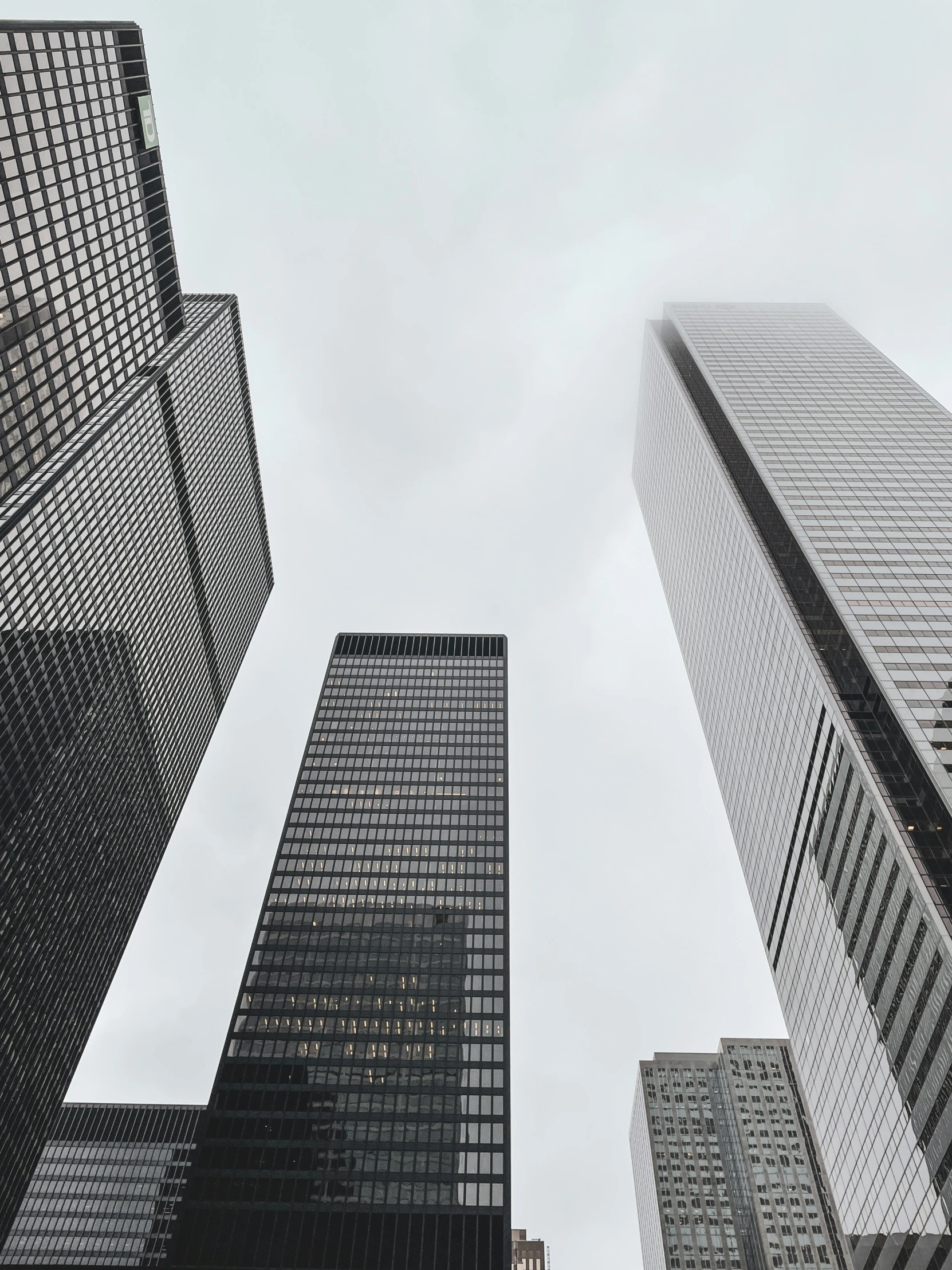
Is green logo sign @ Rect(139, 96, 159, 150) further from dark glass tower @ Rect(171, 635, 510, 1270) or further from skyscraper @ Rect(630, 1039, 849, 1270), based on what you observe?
skyscraper @ Rect(630, 1039, 849, 1270)

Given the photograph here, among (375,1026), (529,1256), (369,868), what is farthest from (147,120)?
(529,1256)

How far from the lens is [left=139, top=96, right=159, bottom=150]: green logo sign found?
330 feet

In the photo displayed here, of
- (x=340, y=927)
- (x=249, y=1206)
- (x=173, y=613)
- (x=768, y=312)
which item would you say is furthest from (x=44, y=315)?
(x=768, y=312)

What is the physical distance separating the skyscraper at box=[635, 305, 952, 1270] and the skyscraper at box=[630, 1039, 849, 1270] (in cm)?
6201

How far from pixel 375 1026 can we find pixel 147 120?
11338 centimetres

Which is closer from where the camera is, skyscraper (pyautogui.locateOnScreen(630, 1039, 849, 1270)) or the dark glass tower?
the dark glass tower

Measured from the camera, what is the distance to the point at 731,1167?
14862cm

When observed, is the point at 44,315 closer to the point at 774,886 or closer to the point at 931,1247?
the point at 774,886

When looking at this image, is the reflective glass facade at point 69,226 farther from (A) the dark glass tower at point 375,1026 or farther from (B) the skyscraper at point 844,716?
(B) the skyscraper at point 844,716

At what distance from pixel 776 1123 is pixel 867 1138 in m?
89.8

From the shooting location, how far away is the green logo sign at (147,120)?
10044 centimetres

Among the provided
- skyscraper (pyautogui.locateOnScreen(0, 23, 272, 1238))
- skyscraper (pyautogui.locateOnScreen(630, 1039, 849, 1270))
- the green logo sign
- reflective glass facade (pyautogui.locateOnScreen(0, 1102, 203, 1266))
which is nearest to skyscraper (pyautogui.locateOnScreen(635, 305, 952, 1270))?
skyscraper (pyautogui.locateOnScreen(630, 1039, 849, 1270))

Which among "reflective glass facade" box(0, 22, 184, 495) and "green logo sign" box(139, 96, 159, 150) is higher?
"green logo sign" box(139, 96, 159, 150)

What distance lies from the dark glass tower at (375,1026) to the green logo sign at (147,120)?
92.6 metres
